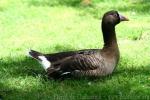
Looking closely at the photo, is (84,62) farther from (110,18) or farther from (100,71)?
(110,18)

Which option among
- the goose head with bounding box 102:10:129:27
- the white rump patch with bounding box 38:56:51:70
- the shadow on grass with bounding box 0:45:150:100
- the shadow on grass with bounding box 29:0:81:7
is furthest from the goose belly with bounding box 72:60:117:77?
the shadow on grass with bounding box 29:0:81:7

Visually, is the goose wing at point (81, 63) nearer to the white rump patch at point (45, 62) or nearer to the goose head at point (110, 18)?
the white rump patch at point (45, 62)

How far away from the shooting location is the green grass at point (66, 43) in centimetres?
793

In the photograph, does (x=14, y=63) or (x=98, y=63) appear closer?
(x=98, y=63)

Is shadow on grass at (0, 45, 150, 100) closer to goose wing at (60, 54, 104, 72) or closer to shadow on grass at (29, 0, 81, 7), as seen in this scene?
goose wing at (60, 54, 104, 72)

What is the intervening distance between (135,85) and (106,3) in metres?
7.65

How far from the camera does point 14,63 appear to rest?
9.62 m

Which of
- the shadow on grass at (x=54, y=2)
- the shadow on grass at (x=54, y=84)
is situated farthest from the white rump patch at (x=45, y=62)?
the shadow on grass at (x=54, y=2)

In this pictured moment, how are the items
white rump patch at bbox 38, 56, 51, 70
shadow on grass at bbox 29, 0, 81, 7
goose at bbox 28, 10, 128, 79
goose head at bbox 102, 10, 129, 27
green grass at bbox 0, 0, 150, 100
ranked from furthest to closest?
shadow on grass at bbox 29, 0, 81, 7 → goose head at bbox 102, 10, 129, 27 → white rump patch at bbox 38, 56, 51, 70 → goose at bbox 28, 10, 128, 79 → green grass at bbox 0, 0, 150, 100

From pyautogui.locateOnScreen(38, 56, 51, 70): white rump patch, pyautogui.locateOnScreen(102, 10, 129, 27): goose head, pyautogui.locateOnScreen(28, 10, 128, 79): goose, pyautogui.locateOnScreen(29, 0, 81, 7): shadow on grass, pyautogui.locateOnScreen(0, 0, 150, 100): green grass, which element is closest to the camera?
pyautogui.locateOnScreen(0, 0, 150, 100): green grass

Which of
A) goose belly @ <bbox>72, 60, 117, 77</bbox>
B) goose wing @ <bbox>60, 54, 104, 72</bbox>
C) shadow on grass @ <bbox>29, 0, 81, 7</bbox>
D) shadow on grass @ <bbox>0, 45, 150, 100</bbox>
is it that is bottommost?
shadow on grass @ <bbox>0, 45, 150, 100</bbox>

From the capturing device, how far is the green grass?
793cm

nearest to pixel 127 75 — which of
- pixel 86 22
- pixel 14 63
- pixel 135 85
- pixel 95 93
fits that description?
pixel 135 85

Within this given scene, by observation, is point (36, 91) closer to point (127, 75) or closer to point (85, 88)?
point (85, 88)
